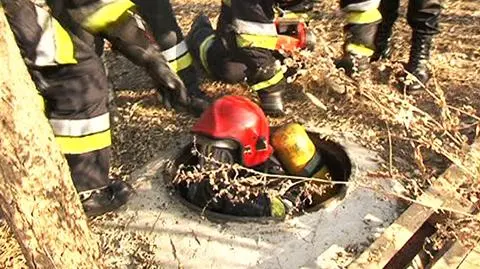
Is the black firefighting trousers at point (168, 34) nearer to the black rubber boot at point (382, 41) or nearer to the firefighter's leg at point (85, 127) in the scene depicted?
the firefighter's leg at point (85, 127)

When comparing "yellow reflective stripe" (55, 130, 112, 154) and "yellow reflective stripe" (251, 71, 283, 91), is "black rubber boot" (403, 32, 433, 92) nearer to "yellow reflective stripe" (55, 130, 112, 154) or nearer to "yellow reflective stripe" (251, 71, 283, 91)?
"yellow reflective stripe" (251, 71, 283, 91)

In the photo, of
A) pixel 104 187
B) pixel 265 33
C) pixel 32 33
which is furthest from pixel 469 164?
pixel 32 33

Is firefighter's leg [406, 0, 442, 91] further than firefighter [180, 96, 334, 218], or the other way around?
firefighter's leg [406, 0, 442, 91]

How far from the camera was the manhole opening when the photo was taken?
2930 millimetres

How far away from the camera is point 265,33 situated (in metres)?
3.50

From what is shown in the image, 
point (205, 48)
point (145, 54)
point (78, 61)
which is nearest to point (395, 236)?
point (145, 54)

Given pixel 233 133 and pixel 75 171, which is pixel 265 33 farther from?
pixel 75 171

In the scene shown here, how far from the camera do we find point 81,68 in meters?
2.93

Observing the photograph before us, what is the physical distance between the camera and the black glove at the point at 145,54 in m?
2.92

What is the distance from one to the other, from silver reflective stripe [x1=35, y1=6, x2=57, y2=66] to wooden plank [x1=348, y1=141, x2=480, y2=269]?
1465mm

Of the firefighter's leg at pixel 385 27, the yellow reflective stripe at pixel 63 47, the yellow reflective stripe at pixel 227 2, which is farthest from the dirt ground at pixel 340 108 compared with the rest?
the yellow reflective stripe at pixel 63 47

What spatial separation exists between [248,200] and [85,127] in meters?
0.79

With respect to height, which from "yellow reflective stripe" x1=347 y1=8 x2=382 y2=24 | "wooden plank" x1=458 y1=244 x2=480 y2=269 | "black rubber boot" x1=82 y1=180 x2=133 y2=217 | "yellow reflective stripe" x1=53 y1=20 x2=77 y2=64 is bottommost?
"black rubber boot" x1=82 y1=180 x2=133 y2=217

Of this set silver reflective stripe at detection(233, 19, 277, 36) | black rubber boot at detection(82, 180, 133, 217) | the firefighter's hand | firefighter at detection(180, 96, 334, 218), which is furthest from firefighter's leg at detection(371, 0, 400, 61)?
black rubber boot at detection(82, 180, 133, 217)
